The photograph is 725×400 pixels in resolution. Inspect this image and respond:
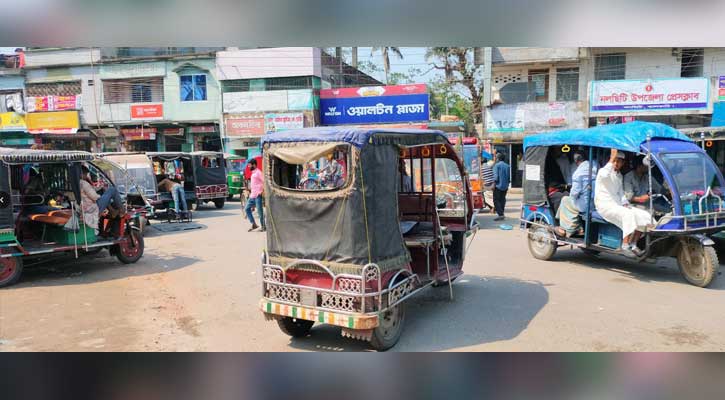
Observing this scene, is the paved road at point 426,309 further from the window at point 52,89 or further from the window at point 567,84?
the window at point 52,89

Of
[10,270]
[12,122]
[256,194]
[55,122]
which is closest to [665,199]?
[256,194]

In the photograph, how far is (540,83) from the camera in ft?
78.5

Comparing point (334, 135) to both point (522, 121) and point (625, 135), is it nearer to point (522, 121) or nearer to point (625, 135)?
point (625, 135)

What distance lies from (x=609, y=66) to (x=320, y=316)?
22627 millimetres

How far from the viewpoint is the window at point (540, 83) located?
78.2 ft

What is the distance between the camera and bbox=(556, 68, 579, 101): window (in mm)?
23266

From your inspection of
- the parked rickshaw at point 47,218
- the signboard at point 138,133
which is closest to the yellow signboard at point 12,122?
the signboard at point 138,133

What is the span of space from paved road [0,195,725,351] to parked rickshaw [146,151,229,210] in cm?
857

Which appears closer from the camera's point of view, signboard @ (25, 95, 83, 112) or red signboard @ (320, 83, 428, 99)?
red signboard @ (320, 83, 428, 99)

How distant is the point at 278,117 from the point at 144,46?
2592 centimetres

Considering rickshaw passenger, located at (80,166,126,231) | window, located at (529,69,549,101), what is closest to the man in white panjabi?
rickshaw passenger, located at (80,166,126,231)

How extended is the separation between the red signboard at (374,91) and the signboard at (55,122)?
48.2 ft

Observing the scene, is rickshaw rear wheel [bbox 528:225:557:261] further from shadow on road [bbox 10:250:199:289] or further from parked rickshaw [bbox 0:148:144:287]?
parked rickshaw [bbox 0:148:144:287]
